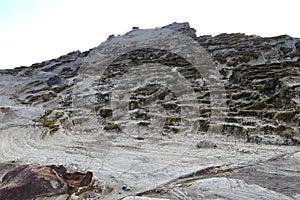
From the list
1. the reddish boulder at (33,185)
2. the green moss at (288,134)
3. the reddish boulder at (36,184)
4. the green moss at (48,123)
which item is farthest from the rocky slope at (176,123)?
the reddish boulder at (33,185)

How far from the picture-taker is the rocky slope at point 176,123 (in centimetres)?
1025

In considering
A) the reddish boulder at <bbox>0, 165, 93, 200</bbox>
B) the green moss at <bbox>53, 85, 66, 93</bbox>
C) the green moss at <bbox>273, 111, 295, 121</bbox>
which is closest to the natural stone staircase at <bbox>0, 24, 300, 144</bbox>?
the green moss at <bbox>273, 111, 295, 121</bbox>

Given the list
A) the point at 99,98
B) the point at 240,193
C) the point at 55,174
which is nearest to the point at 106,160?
the point at 55,174

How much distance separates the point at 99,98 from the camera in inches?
1142

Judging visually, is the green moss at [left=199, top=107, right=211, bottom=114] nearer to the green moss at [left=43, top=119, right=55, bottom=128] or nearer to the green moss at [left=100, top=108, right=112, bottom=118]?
the green moss at [left=100, top=108, right=112, bottom=118]

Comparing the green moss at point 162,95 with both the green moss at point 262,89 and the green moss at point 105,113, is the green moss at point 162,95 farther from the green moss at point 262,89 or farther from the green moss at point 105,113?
the green moss at point 262,89

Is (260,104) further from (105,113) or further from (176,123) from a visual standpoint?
(105,113)

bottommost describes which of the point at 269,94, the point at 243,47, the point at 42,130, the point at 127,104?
the point at 42,130

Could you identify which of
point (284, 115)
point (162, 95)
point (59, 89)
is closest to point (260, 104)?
point (284, 115)

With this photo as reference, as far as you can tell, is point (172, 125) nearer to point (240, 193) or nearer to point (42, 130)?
point (42, 130)

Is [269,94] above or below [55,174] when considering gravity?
above

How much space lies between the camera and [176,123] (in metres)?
19.6

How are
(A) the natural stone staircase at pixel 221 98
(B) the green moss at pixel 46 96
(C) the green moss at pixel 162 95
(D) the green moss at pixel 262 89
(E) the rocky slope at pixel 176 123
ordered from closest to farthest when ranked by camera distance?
(E) the rocky slope at pixel 176 123 < (A) the natural stone staircase at pixel 221 98 < (D) the green moss at pixel 262 89 < (C) the green moss at pixel 162 95 < (B) the green moss at pixel 46 96

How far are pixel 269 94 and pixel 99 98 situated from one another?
14477 mm
